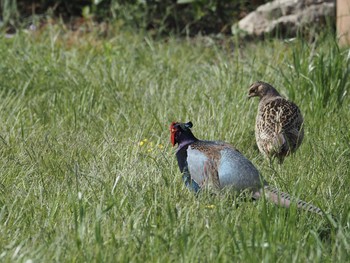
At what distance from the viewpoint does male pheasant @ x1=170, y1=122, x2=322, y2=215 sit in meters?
4.69

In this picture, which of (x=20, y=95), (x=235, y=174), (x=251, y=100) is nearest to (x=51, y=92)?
(x=20, y=95)

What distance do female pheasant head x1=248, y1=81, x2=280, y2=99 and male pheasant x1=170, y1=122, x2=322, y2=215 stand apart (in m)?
1.25

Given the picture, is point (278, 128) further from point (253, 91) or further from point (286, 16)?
point (286, 16)

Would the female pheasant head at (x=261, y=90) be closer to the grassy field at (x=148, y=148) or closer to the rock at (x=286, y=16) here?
the grassy field at (x=148, y=148)

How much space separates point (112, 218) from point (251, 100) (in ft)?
8.06

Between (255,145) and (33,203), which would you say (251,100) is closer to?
(255,145)

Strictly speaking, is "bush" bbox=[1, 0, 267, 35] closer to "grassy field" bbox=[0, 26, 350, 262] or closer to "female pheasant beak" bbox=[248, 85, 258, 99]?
"grassy field" bbox=[0, 26, 350, 262]

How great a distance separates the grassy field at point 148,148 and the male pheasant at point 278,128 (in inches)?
3.6

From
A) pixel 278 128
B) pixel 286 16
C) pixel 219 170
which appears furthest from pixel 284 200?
pixel 286 16

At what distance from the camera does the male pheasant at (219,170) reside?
15.4 ft

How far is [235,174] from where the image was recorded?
4.75m

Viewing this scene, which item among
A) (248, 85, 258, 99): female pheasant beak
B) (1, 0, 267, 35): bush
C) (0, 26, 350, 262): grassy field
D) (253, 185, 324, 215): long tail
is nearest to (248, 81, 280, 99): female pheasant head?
(248, 85, 258, 99): female pheasant beak

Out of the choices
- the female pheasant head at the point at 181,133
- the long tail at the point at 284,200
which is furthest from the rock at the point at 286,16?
the long tail at the point at 284,200

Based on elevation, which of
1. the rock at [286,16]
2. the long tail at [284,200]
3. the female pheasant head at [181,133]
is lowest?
A: the rock at [286,16]
